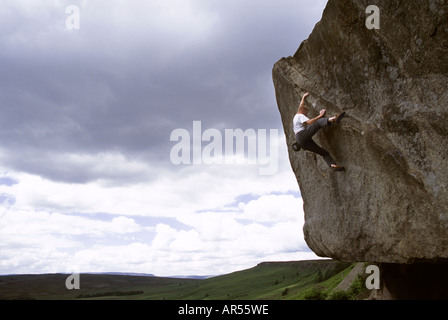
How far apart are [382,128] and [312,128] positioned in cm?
303

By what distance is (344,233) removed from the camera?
17219 mm

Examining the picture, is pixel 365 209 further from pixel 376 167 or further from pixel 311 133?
pixel 311 133

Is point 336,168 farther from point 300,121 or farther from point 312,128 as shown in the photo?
point 300,121

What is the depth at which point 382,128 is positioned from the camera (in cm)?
1514

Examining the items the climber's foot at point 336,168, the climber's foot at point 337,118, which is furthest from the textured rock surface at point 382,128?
the climber's foot at point 337,118

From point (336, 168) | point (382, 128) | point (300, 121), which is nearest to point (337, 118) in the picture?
point (300, 121)

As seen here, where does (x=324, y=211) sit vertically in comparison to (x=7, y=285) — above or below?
above

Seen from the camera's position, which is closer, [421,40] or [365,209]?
[421,40]

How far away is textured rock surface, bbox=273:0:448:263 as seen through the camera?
13602 millimetres

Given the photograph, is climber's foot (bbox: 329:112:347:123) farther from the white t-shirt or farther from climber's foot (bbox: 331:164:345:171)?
climber's foot (bbox: 331:164:345:171)

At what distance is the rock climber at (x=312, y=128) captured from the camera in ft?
52.5
